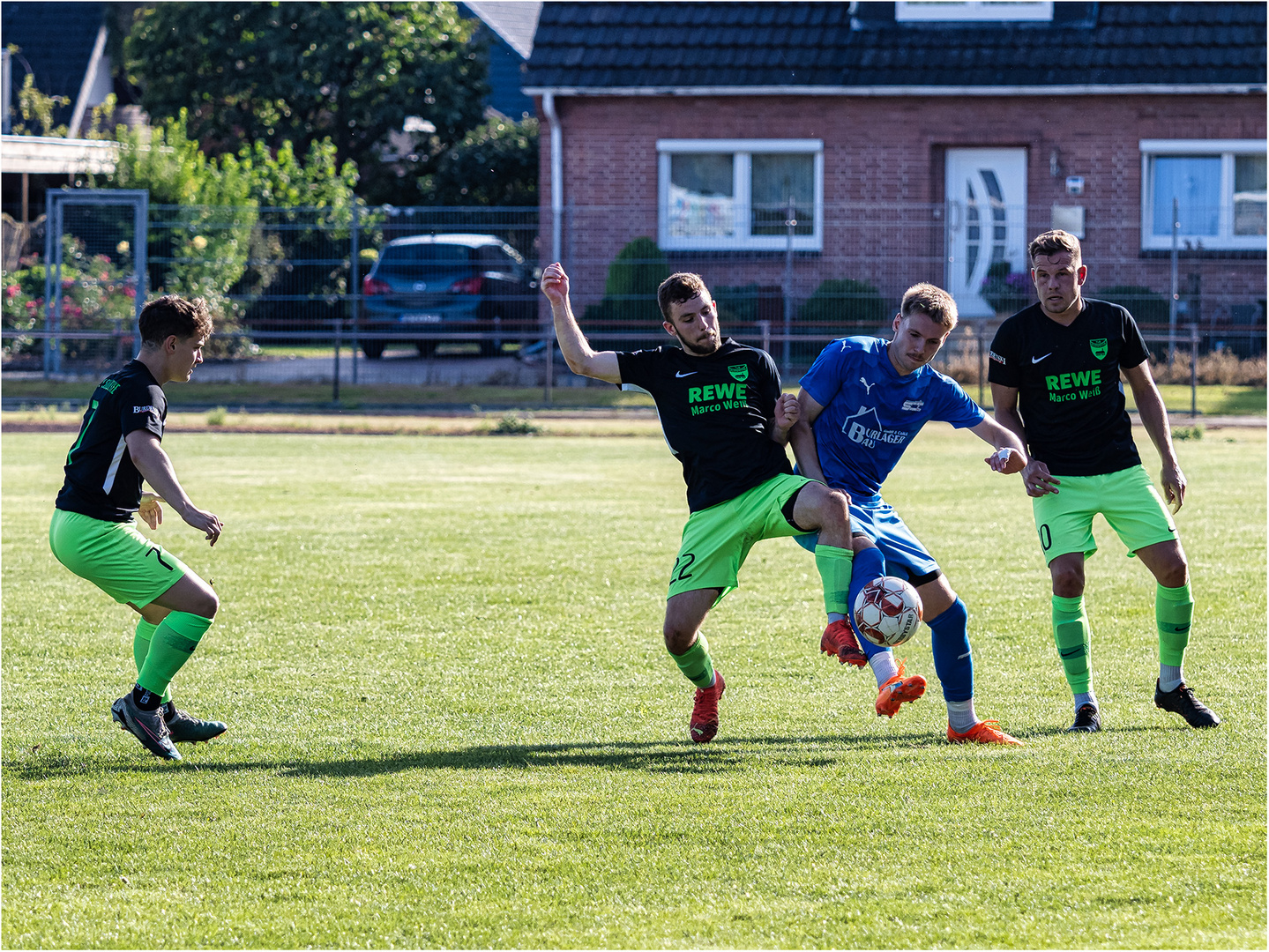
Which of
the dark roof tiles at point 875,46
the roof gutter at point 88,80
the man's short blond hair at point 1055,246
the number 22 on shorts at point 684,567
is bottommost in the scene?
the number 22 on shorts at point 684,567

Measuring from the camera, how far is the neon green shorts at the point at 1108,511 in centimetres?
651

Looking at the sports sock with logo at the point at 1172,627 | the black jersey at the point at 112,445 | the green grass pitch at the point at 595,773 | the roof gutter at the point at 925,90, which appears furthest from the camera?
the roof gutter at the point at 925,90

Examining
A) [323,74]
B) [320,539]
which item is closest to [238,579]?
Result: [320,539]

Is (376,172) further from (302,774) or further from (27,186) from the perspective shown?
(302,774)

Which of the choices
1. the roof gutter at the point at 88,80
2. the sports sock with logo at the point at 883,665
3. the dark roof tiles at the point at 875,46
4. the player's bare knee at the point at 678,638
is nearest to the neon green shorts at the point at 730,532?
the player's bare knee at the point at 678,638

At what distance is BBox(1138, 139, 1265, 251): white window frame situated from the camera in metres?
24.2

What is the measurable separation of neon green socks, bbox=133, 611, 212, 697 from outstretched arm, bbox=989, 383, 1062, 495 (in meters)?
3.32

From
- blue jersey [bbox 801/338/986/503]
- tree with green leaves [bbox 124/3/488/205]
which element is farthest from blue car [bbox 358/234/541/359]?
blue jersey [bbox 801/338/986/503]

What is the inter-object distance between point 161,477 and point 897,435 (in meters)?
2.81

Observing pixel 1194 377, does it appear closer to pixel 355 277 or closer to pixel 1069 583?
pixel 355 277

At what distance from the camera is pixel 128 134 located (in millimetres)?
27016

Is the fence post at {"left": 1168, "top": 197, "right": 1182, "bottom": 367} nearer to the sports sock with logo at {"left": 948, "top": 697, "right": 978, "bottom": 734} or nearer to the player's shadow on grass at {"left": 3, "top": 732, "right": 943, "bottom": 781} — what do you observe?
the sports sock with logo at {"left": 948, "top": 697, "right": 978, "bottom": 734}

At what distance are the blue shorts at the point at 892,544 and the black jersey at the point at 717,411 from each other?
0.33m

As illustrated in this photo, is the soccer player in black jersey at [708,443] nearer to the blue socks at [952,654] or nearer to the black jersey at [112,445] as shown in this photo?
the blue socks at [952,654]
